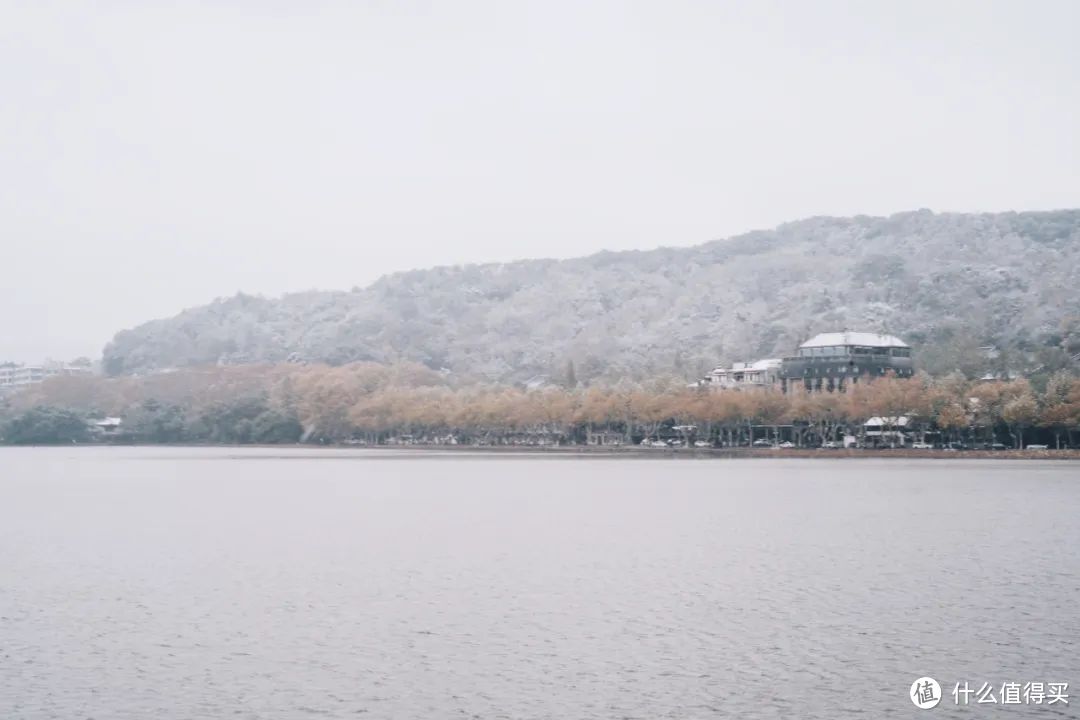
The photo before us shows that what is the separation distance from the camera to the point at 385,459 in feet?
317

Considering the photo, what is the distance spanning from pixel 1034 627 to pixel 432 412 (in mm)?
92539

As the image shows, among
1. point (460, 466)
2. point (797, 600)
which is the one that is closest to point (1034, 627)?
point (797, 600)

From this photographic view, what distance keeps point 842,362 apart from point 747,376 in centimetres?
1588

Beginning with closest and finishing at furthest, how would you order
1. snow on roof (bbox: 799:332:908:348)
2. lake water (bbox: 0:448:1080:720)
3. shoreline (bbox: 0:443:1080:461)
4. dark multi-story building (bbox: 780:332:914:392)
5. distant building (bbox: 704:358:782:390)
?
lake water (bbox: 0:448:1080:720) < shoreline (bbox: 0:443:1080:461) < dark multi-story building (bbox: 780:332:914:392) < snow on roof (bbox: 799:332:908:348) < distant building (bbox: 704:358:782:390)

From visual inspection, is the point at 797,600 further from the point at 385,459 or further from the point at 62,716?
the point at 385,459

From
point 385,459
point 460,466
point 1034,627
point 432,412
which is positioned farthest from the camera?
point 432,412

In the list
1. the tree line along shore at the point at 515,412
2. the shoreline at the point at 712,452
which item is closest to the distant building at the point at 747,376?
the tree line along shore at the point at 515,412

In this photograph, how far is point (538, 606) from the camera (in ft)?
83.4

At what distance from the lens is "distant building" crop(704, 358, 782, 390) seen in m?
116

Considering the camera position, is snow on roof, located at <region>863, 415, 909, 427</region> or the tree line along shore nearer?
the tree line along shore

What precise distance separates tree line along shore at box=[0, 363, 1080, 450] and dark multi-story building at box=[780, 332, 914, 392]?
8.23m
